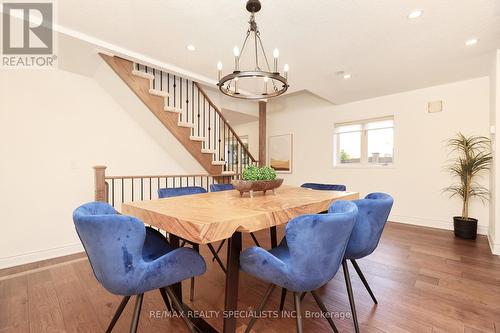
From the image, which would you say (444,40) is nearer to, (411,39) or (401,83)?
(411,39)

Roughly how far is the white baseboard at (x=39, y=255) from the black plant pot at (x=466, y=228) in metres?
5.48

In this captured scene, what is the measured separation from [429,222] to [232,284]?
14.1 ft

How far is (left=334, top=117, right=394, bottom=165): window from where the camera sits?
15.3 feet

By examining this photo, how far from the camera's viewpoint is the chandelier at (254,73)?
6.42ft

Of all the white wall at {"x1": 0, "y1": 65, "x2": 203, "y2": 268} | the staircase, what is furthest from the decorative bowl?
the white wall at {"x1": 0, "y1": 65, "x2": 203, "y2": 268}

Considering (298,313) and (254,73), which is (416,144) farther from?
(298,313)

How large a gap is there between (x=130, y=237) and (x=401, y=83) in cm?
456

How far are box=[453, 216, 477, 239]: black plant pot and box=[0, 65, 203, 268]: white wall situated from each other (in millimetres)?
5052

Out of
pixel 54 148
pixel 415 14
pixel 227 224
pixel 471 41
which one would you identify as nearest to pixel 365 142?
pixel 471 41

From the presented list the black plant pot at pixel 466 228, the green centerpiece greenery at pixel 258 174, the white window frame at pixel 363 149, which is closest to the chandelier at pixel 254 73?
the green centerpiece greenery at pixel 258 174

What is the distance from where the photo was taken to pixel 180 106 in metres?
4.35

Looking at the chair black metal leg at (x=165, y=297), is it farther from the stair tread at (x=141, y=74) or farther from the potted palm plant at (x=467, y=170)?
the potted palm plant at (x=467, y=170)

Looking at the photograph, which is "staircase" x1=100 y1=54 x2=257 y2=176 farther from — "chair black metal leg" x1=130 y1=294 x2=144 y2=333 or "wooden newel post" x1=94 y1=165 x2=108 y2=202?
"chair black metal leg" x1=130 y1=294 x2=144 y2=333

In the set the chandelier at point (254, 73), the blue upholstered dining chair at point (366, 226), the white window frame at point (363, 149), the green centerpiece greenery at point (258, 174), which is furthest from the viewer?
the white window frame at point (363, 149)
